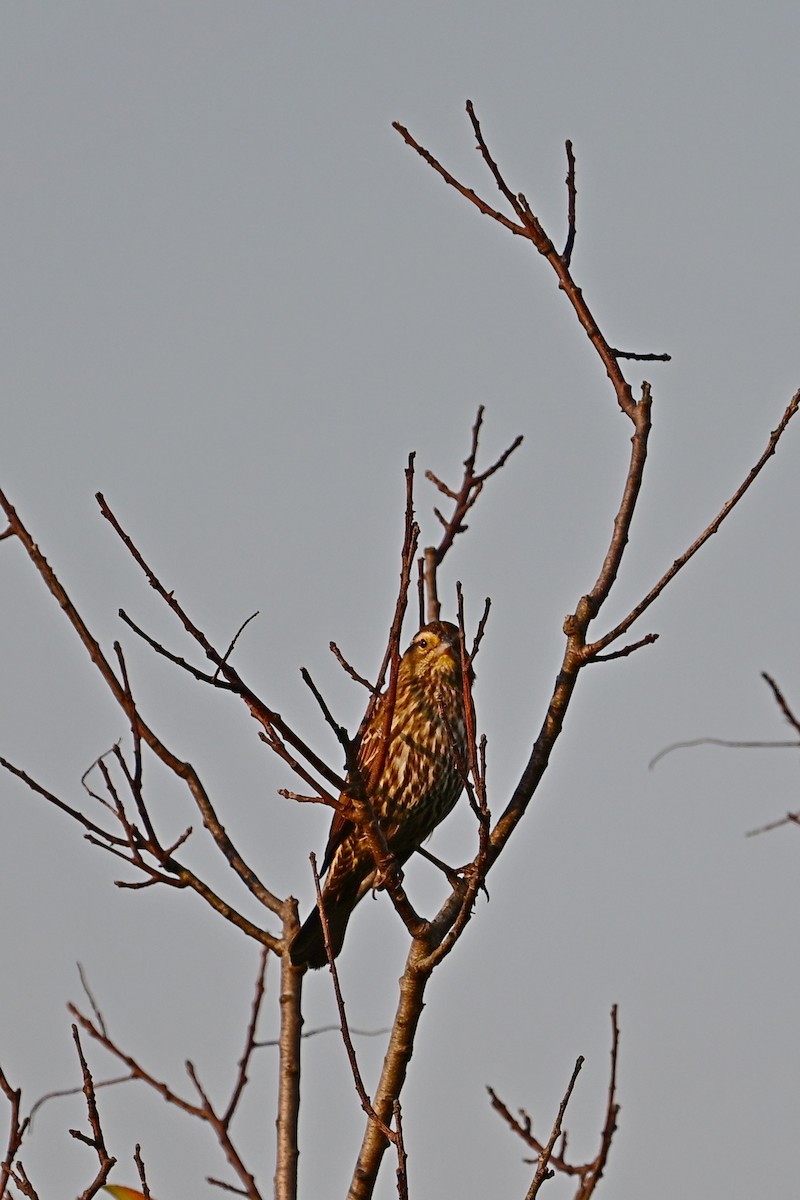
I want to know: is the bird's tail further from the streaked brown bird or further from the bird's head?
the bird's head

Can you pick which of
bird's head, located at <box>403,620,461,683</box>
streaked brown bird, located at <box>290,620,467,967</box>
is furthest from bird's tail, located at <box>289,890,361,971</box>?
bird's head, located at <box>403,620,461,683</box>

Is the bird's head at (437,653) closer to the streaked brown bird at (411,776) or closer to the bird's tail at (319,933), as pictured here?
the streaked brown bird at (411,776)

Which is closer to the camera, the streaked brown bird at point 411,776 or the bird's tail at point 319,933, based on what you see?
the bird's tail at point 319,933

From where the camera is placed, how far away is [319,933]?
15.2 ft

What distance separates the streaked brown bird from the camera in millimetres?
5930

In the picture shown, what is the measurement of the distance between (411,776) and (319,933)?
1.55 metres

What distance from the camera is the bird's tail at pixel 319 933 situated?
14.9 ft

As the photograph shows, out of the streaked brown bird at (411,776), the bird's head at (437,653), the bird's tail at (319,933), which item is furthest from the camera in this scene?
the bird's head at (437,653)

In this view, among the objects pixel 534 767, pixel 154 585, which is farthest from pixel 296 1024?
pixel 154 585

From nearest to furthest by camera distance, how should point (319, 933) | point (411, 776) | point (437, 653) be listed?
point (319, 933) < point (411, 776) < point (437, 653)

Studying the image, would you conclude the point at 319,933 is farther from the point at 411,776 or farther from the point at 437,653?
the point at 437,653

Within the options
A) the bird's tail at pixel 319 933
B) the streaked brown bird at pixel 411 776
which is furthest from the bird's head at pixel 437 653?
the bird's tail at pixel 319 933

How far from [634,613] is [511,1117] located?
5.93 feet

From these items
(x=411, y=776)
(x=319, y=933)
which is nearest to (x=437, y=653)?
(x=411, y=776)
